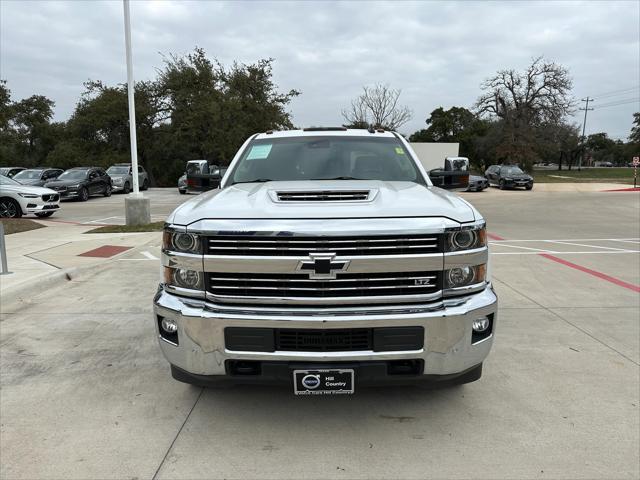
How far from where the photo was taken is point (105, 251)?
30.3ft

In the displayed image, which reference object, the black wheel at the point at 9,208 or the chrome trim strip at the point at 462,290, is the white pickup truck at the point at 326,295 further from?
the black wheel at the point at 9,208

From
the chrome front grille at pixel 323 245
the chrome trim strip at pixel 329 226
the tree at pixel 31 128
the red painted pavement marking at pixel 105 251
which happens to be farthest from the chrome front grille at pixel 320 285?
the tree at pixel 31 128

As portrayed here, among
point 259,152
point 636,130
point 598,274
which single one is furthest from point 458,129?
point 259,152

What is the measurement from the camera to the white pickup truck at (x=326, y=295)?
2.63 meters

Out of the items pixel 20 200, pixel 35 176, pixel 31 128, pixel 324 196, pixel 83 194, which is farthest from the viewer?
pixel 31 128

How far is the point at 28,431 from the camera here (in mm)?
3051

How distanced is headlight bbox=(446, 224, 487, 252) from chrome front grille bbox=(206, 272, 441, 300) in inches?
7.3

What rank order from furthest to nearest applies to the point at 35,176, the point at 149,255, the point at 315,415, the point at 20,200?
1. the point at 35,176
2. the point at 20,200
3. the point at 149,255
4. the point at 315,415

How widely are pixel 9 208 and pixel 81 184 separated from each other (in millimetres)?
9515

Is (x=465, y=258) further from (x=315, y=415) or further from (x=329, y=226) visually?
(x=315, y=415)

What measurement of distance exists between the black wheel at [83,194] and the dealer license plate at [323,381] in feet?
79.0

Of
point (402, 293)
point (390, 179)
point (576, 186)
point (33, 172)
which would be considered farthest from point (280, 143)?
point (576, 186)

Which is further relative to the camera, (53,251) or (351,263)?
(53,251)

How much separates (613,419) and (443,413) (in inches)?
42.7
